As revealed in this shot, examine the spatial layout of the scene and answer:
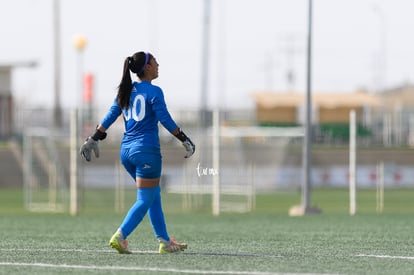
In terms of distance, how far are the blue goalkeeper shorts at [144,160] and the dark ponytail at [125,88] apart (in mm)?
455

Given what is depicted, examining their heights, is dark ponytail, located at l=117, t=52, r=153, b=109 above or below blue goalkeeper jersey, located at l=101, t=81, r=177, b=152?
above

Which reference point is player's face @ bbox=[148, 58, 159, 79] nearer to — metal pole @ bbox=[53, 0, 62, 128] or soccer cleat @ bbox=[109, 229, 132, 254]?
soccer cleat @ bbox=[109, 229, 132, 254]

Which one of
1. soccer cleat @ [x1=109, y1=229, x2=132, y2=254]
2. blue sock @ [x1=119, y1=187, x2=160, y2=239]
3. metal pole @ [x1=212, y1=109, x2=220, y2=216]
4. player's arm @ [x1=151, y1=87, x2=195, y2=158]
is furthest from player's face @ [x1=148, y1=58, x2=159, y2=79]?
metal pole @ [x1=212, y1=109, x2=220, y2=216]

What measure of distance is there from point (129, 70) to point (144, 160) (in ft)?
2.99

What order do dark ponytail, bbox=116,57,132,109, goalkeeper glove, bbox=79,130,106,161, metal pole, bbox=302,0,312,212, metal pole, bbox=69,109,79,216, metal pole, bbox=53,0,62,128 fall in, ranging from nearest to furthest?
dark ponytail, bbox=116,57,132,109 < goalkeeper glove, bbox=79,130,106,161 < metal pole, bbox=302,0,312,212 < metal pole, bbox=69,109,79,216 < metal pole, bbox=53,0,62,128

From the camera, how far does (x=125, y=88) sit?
36.6ft

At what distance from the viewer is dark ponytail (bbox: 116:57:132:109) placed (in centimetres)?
1115

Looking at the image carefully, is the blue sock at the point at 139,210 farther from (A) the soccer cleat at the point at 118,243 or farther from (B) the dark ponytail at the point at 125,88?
(B) the dark ponytail at the point at 125,88

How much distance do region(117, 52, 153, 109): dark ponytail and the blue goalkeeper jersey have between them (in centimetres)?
6

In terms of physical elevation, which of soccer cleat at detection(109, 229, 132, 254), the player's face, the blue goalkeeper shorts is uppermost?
the player's face

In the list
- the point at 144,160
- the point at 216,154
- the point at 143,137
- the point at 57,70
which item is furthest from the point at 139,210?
the point at 57,70

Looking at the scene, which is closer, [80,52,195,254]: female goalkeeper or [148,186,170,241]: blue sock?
[80,52,195,254]: female goalkeeper

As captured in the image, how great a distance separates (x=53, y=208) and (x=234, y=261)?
21021mm

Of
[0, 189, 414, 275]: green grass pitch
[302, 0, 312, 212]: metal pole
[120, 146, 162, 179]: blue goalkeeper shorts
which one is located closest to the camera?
[0, 189, 414, 275]: green grass pitch
